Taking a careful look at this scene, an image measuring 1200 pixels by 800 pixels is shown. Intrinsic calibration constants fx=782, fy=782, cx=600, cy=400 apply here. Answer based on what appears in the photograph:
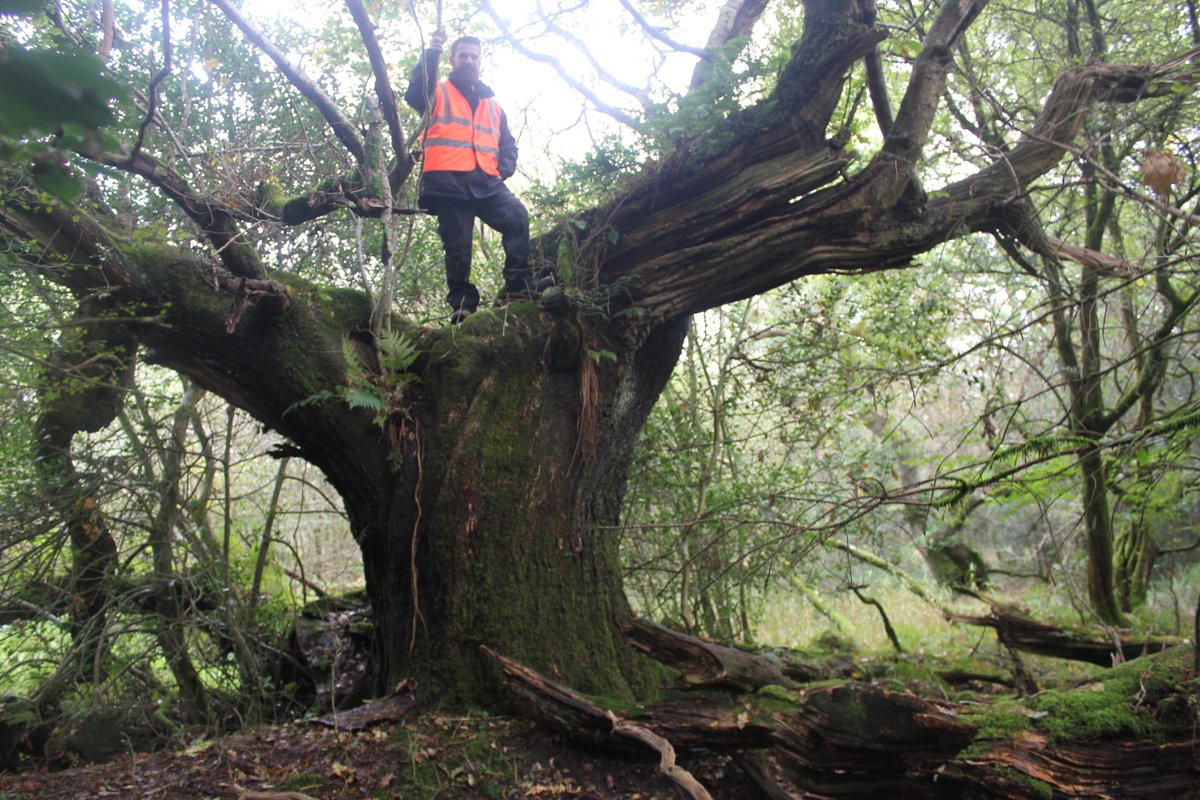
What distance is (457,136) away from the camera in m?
5.17

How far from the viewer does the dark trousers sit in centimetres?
533

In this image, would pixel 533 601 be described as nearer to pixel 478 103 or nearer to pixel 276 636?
pixel 276 636

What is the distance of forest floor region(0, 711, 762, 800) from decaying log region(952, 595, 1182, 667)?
9.35 feet

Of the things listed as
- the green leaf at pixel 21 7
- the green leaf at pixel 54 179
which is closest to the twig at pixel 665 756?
the green leaf at pixel 54 179

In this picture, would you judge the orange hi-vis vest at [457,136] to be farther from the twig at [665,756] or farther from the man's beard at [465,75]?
the twig at [665,756]

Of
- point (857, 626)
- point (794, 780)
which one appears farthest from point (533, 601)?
point (857, 626)

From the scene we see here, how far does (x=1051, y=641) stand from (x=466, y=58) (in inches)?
233

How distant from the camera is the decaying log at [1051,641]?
227 inches

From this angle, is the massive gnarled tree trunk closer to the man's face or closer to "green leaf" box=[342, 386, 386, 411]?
"green leaf" box=[342, 386, 386, 411]

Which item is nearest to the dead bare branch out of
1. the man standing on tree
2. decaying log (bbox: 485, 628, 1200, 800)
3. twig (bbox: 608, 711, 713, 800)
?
the man standing on tree

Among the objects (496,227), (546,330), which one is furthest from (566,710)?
(496,227)

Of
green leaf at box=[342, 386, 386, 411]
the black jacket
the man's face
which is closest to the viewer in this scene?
green leaf at box=[342, 386, 386, 411]

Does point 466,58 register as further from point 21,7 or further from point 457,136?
point 21,7

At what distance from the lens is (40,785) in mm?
4125
